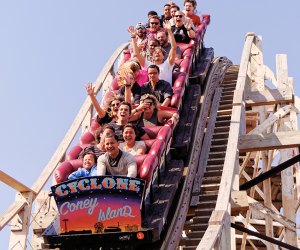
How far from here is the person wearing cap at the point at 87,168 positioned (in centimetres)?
698

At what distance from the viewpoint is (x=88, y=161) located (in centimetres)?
A: 717

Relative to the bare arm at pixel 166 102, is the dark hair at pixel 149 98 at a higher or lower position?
lower

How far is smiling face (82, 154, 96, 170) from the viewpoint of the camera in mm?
7145

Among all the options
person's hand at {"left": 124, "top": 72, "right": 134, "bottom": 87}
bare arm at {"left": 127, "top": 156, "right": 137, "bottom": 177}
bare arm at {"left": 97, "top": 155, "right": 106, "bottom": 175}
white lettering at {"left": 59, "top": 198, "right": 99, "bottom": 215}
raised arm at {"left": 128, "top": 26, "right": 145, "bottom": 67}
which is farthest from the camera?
raised arm at {"left": 128, "top": 26, "right": 145, "bottom": 67}

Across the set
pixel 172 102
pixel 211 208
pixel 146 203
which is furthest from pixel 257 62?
pixel 146 203

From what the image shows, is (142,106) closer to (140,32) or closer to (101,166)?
(101,166)

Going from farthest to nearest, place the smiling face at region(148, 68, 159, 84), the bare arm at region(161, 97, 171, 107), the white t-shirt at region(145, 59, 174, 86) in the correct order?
the white t-shirt at region(145, 59, 174, 86) → the smiling face at region(148, 68, 159, 84) → the bare arm at region(161, 97, 171, 107)

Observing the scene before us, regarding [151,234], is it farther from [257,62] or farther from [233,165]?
[257,62]

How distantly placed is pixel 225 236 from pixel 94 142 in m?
2.30

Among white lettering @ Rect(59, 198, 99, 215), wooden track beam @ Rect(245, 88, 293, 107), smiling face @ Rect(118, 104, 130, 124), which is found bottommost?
white lettering @ Rect(59, 198, 99, 215)

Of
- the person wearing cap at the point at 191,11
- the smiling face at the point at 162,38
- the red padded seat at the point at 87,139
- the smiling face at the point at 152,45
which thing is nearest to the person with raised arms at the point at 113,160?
the red padded seat at the point at 87,139

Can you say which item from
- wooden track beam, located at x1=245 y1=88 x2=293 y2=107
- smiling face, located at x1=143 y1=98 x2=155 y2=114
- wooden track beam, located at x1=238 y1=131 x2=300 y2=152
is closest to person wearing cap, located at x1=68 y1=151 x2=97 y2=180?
smiling face, located at x1=143 y1=98 x2=155 y2=114

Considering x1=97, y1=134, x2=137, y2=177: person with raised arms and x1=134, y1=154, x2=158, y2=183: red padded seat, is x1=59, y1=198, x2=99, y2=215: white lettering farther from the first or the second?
x1=134, y1=154, x2=158, y2=183: red padded seat

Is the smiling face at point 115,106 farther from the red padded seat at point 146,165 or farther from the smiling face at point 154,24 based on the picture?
the smiling face at point 154,24
